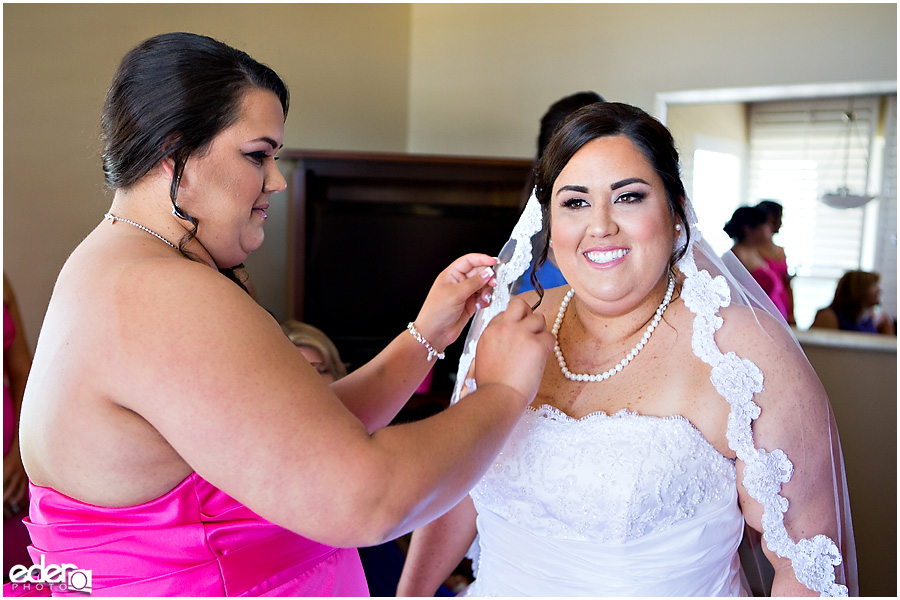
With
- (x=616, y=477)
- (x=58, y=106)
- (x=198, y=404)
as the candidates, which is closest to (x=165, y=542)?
(x=198, y=404)

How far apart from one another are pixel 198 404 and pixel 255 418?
0.07 meters

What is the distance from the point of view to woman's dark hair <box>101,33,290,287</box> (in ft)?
3.48

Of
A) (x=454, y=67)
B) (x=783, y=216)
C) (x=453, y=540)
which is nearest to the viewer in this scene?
(x=453, y=540)

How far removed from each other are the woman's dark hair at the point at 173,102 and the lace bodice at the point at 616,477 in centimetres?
85

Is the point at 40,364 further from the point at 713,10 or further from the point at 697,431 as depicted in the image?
the point at 713,10

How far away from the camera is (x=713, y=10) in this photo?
395 cm

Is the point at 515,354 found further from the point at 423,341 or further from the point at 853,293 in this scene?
the point at 853,293

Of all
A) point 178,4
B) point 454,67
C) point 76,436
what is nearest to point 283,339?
point 76,436

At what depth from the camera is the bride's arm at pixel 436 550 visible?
1.87 metres

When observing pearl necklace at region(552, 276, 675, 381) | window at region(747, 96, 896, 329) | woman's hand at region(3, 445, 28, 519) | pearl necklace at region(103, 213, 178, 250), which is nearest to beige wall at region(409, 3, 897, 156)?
window at region(747, 96, 896, 329)

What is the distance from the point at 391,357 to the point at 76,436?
649 mm

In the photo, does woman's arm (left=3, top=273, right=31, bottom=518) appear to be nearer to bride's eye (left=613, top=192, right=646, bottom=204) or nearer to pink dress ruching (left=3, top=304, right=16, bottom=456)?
pink dress ruching (left=3, top=304, right=16, bottom=456)

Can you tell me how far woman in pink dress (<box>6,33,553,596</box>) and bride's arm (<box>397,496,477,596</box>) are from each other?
568 millimetres

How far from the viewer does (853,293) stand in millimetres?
3799
